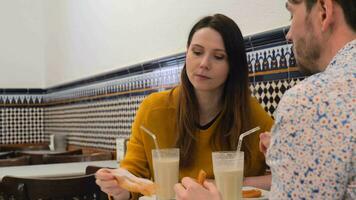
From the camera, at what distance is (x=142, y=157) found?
2.61m

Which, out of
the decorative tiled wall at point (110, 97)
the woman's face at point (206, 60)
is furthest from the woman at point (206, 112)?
the decorative tiled wall at point (110, 97)

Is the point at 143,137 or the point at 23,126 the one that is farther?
the point at 23,126

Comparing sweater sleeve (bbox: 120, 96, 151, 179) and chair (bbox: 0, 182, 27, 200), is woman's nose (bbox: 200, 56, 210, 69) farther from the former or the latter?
chair (bbox: 0, 182, 27, 200)

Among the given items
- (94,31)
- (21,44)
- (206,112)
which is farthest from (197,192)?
(21,44)

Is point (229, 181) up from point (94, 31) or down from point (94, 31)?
down

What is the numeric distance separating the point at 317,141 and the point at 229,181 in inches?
30.1

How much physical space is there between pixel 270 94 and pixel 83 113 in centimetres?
368

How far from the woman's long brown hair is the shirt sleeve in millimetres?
1510

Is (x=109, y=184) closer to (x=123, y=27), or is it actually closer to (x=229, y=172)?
(x=229, y=172)

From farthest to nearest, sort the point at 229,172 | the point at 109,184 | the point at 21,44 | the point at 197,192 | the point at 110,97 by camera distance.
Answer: the point at 21,44
the point at 110,97
the point at 109,184
the point at 229,172
the point at 197,192

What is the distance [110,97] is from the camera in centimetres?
546

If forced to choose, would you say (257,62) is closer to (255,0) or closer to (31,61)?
(255,0)

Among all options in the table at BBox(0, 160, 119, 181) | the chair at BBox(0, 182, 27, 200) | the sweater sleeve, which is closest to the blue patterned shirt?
the sweater sleeve

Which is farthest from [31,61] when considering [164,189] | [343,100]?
[343,100]
